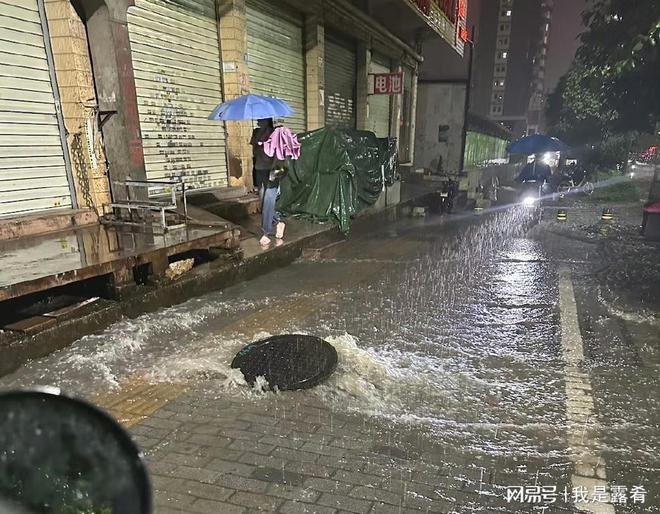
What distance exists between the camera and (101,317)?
5.08m

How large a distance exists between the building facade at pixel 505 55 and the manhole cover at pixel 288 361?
79.4 m

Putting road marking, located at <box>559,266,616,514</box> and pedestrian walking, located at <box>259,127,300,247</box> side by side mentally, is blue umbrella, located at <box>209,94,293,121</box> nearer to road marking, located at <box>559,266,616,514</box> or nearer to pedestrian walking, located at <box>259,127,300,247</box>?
pedestrian walking, located at <box>259,127,300,247</box>

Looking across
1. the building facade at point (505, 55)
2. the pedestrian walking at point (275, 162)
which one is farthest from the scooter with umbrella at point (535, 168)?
the building facade at point (505, 55)

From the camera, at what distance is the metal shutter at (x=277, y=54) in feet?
36.7

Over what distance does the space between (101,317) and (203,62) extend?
22.7 ft

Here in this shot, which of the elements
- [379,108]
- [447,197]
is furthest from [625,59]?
[379,108]

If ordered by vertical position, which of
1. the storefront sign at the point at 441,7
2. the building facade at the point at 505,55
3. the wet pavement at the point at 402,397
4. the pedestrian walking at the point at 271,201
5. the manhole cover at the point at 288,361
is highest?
the building facade at the point at 505,55

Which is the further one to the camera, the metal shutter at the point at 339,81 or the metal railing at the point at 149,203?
the metal shutter at the point at 339,81

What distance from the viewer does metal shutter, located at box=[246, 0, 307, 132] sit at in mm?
11172

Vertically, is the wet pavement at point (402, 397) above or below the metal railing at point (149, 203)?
below

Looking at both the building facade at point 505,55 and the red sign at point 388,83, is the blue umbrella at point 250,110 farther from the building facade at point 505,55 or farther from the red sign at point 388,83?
the building facade at point 505,55

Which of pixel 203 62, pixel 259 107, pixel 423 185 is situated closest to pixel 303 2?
pixel 203 62

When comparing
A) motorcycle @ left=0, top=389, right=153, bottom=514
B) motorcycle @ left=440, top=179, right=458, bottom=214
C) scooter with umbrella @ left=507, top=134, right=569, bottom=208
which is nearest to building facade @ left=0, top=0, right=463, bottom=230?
motorcycle @ left=440, top=179, right=458, bottom=214

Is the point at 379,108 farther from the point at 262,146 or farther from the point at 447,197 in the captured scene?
the point at 262,146
